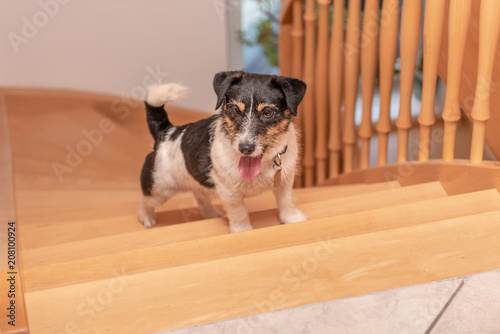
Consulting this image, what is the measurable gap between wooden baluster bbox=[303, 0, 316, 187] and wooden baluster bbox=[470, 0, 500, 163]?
128 centimetres

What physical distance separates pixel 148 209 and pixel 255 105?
907 millimetres

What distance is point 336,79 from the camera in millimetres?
2973

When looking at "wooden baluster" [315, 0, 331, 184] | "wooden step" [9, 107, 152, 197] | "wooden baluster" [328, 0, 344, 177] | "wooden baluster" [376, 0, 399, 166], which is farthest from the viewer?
"wooden step" [9, 107, 152, 197]

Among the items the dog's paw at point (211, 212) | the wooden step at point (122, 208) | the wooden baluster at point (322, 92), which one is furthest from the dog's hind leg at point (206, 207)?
the wooden baluster at point (322, 92)

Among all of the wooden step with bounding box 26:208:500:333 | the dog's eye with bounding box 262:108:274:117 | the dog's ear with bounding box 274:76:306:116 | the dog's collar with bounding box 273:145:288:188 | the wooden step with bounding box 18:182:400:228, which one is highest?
the dog's ear with bounding box 274:76:306:116

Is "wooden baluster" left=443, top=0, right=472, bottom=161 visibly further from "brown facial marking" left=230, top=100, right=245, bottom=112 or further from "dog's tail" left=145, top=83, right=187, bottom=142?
"dog's tail" left=145, top=83, right=187, bottom=142

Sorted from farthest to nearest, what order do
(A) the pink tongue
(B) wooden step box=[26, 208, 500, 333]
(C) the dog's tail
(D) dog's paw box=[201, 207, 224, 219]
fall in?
1. (D) dog's paw box=[201, 207, 224, 219]
2. (C) the dog's tail
3. (A) the pink tongue
4. (B) wooden step box=[26, 208, 500, 333]

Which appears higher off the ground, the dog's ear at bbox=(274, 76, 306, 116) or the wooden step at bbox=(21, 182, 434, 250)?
the dog's ear at bbox=(274, 76, 306, 116)

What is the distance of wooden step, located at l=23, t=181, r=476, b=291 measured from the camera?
1574 millimetres

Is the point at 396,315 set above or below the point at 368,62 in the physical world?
below

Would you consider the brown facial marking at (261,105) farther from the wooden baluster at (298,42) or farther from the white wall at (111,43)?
the white wall at (111,43)

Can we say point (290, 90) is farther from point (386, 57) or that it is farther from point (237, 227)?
point (386, 57)

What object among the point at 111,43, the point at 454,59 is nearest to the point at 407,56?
the point at 454,59

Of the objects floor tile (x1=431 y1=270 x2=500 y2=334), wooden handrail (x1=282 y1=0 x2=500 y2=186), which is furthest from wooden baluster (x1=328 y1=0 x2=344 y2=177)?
floor tile (x1=431 y1=270 x2=500 y2=334)
